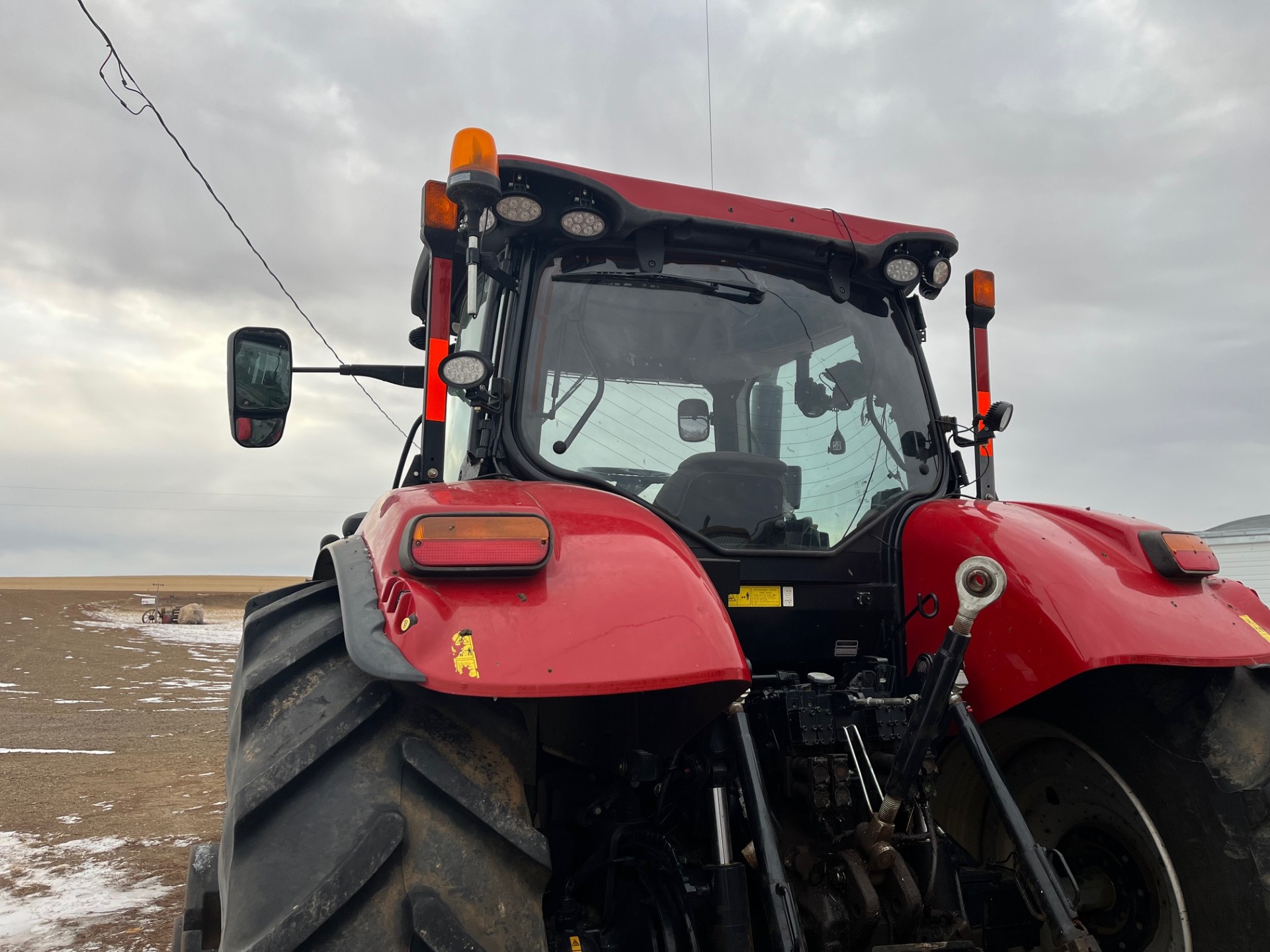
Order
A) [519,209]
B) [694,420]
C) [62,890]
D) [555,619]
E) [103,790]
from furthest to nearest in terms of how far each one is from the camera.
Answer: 1. [103,790]
2. [62,890]
3. [694,420]
4. [519,209]
5. [555,619]

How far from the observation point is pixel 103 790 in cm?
571

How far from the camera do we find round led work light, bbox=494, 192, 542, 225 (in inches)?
88.7

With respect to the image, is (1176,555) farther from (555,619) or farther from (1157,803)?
(555,619)

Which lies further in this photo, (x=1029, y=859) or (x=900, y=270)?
(x=900, y=270)

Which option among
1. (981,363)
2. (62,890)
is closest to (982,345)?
(981,363)

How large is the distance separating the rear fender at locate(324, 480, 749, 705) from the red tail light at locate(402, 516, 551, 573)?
3cm

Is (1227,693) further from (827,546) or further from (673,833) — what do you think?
(673,833)

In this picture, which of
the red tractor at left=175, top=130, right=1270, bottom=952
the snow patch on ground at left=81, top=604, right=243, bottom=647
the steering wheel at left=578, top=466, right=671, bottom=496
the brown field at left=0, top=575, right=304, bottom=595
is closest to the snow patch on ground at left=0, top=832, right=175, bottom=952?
the red tractor at left=175, top=130, right=1270, bottom=952

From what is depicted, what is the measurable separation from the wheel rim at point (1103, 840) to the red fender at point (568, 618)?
3.61 ft

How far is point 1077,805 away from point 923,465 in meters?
1.01

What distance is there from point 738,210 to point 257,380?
1.53 meters

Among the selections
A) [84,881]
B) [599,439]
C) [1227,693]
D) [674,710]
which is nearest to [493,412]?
[599,439]

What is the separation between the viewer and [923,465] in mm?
2730

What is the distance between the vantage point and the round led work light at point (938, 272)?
2771 millimetres
